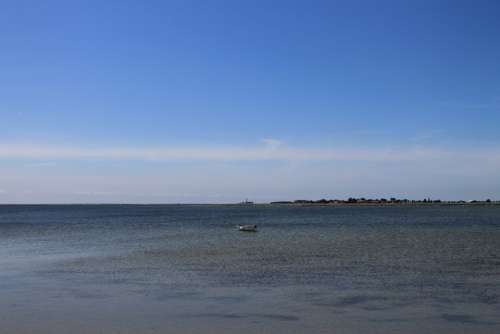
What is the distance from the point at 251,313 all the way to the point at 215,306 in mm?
1402

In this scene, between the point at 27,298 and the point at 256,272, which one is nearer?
the point at 27,298

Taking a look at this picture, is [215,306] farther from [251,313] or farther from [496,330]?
[496,330]

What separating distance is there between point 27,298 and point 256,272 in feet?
30.0

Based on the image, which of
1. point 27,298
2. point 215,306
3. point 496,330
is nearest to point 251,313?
point 215,306

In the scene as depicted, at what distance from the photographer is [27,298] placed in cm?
1678

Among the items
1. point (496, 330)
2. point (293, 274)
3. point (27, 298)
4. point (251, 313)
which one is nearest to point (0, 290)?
point (27, 298)

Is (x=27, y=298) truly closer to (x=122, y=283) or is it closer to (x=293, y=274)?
(x=122, y=283)

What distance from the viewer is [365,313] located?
14.4m

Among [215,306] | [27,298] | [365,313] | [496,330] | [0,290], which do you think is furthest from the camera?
[0,290]

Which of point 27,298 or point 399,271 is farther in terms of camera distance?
point 399,271

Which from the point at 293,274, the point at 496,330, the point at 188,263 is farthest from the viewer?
the point at 188,263

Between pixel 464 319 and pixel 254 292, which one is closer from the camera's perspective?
pixel 464 319

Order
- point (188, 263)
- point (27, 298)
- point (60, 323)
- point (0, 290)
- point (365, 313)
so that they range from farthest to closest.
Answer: point (188, 263)
point (0, 290)
point (27, 298)
point (365, 313)
point (60, 323)

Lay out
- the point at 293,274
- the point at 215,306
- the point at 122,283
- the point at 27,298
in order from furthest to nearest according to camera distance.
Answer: the point at 293,274 → the point at 122,283 → the point at 27,298 → the point at 215,306
